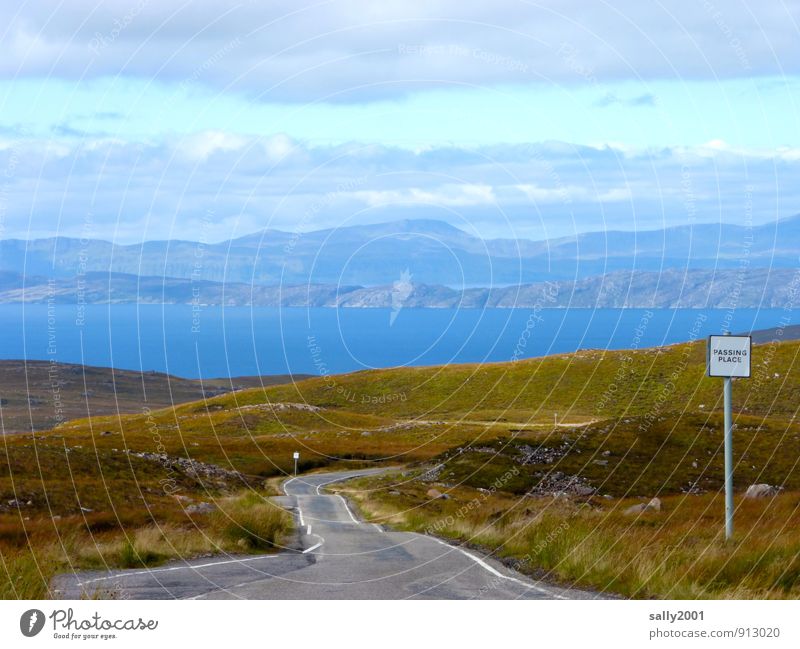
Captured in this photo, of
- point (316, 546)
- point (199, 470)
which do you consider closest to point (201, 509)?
point (316, 546)

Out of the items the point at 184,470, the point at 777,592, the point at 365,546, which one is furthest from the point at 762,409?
the point at 777,592

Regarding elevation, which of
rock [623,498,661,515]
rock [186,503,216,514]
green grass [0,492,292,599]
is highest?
green grass [0,492,292,599]

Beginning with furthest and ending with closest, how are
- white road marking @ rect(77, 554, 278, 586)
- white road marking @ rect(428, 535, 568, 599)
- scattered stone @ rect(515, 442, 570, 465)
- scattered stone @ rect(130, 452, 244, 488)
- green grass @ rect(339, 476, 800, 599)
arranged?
scattered stone @ rect(515, 442, 570, 465) → scattered stone @ rect(130, 452, 244, 488) → white road marking @ rect(77, 554, 278, 586) → white road marking @ rect(428, 535, 568, 599) → green grass @ rect(339, 476, 800, 599)

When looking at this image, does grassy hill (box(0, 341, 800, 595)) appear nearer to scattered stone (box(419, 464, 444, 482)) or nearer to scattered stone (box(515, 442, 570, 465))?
scattered stone (box(515, 442, 570, 465))

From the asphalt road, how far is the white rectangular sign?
6474 millimetres

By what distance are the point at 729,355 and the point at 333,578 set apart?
10.1m

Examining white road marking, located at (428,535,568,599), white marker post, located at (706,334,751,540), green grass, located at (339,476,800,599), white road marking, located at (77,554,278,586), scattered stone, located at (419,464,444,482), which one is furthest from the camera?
scattered stone, located at (419,464,444,482)

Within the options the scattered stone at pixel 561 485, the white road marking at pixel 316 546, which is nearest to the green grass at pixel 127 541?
the white road marking at pixel 316 546

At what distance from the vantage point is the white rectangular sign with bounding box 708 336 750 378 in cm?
2244

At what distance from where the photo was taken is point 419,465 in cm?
6850

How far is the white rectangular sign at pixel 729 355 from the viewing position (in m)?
22.4

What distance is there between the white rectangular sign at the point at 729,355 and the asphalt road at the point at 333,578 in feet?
21.2

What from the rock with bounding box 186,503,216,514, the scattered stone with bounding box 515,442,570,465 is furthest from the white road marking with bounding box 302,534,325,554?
the scattered stone with bounding box 515,442,570,465

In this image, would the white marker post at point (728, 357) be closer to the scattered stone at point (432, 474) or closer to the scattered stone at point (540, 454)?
the scattered stone at point (432, 474)
